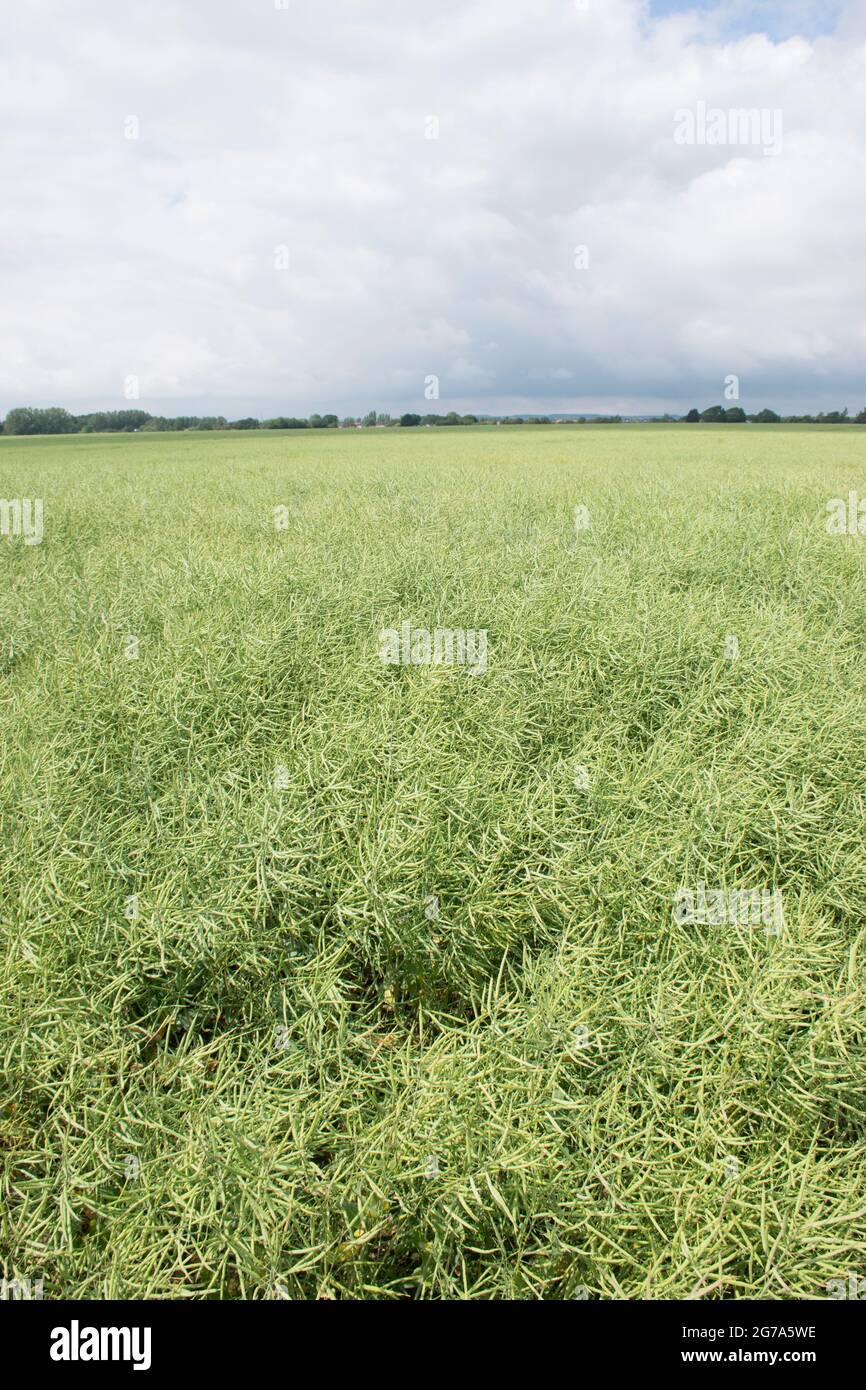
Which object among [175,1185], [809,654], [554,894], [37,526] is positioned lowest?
[175,1185]

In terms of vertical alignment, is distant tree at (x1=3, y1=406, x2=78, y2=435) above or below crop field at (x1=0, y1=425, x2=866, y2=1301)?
above

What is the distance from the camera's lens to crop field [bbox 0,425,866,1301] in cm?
182

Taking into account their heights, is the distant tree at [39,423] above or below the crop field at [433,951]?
above

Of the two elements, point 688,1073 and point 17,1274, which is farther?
point 688,1073

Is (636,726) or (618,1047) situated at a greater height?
(636,726)

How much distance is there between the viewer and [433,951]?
2473 mm

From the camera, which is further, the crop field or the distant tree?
the distant tree

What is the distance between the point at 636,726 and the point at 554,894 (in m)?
1.39

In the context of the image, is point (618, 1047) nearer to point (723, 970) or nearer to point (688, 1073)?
point (688, 1073)

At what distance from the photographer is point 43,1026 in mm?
2213

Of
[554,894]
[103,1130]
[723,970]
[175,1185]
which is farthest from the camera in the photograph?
[554,894]

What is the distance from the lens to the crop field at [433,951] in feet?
5.96
